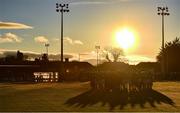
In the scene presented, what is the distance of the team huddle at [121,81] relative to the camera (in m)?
35.9

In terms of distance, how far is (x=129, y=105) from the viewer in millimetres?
25516

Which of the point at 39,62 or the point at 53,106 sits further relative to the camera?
the point at 39,62

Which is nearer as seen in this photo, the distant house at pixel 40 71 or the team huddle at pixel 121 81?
the team huddle at pixel 121 81

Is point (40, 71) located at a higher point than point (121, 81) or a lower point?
higher

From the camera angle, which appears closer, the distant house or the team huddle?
the team huddle

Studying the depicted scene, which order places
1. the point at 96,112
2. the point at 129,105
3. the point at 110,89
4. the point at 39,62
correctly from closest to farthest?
the point at 96,112, the point at 129,105, the point at 110,89, the point at 39,62

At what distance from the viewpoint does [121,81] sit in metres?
36.2

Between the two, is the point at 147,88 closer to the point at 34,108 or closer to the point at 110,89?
the point at 110,89

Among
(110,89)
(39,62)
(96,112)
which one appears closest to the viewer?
(96,112)

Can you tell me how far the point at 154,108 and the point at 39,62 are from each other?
278 feet

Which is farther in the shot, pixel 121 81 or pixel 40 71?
pixel 40 71

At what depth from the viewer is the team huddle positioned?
35906 millimetres

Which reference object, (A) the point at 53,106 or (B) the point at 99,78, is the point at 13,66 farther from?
(A) the point at 53,106

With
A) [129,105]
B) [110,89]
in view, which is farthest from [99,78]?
[129,105]
